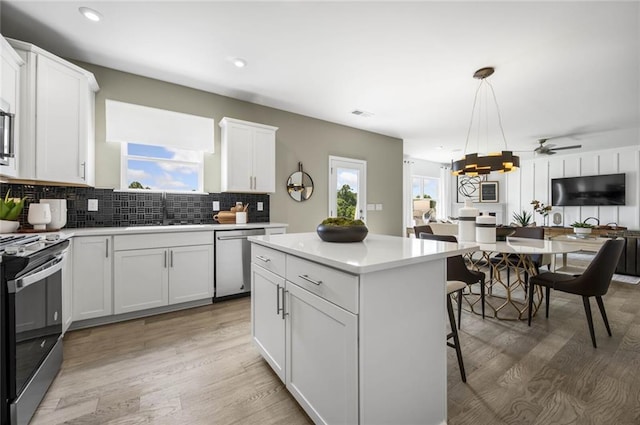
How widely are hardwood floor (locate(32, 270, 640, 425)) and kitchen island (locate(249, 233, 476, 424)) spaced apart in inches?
12.8

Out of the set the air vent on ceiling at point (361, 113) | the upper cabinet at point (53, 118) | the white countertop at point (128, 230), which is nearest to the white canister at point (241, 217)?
the white countertop at point (128, 230)

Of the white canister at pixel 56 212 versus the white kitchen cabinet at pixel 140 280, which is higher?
the white canister at pixel 56 212

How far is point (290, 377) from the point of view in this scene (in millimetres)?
1535

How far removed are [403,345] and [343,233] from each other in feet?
2.21

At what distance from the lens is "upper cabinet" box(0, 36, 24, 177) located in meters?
1.99

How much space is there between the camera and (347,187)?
5164 mm

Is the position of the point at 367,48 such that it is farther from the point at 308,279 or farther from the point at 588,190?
the point at 588,190

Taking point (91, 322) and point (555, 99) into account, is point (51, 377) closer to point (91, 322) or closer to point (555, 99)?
point (91, 322)

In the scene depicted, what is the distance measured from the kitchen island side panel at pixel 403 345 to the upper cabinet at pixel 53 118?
2922 millimetres

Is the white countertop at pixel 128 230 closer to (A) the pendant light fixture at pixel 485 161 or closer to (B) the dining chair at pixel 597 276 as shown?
(A) the pendant light fixture at pixel 485 161

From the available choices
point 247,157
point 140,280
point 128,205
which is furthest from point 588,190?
point 128,205

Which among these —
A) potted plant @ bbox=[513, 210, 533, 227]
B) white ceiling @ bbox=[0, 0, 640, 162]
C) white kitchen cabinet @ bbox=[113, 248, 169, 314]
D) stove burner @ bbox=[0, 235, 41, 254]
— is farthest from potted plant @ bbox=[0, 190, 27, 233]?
potted plant @ bbox=[513, 210, 533, 227]

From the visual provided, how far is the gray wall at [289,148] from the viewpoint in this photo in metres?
3.07

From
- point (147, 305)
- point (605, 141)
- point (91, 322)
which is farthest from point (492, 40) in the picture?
point (605, 141)
